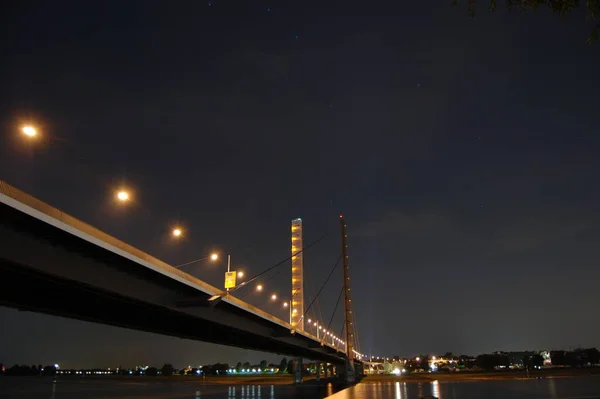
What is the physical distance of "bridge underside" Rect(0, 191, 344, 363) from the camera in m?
16.4

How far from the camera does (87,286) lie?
19.9 meters

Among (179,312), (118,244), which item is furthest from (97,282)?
(179,312)

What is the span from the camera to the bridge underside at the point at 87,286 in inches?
A: 645

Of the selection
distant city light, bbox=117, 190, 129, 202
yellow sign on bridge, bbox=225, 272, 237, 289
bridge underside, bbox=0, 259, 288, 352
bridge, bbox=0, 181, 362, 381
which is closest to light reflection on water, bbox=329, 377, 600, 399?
bridge, bbox=0, 181, 362, 381

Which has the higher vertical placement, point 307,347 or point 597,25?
point 597,25

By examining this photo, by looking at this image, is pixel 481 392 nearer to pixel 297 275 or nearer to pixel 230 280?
pixel 230 280

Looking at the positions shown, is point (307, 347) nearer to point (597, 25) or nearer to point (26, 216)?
point (26, 216)

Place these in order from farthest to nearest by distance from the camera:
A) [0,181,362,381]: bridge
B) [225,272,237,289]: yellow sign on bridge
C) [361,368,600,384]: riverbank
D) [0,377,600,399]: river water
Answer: [361,368,600,384]: riverbank, [0,377,600,399]: river water, [225,272,237,289]: yellow sign on bridge, [0,181,362,381]: bridge

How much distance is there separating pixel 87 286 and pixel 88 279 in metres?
0.51

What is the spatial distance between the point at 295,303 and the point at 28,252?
6871 cm

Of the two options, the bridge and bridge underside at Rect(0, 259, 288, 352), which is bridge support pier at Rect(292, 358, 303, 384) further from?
bridge underside at Rect(0, 259, 288, 352)

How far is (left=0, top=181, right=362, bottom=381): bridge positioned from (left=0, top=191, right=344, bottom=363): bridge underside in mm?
25

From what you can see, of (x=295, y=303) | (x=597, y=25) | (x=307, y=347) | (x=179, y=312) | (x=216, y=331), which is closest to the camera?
(x=597, y=25)

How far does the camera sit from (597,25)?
10328 millimetres
